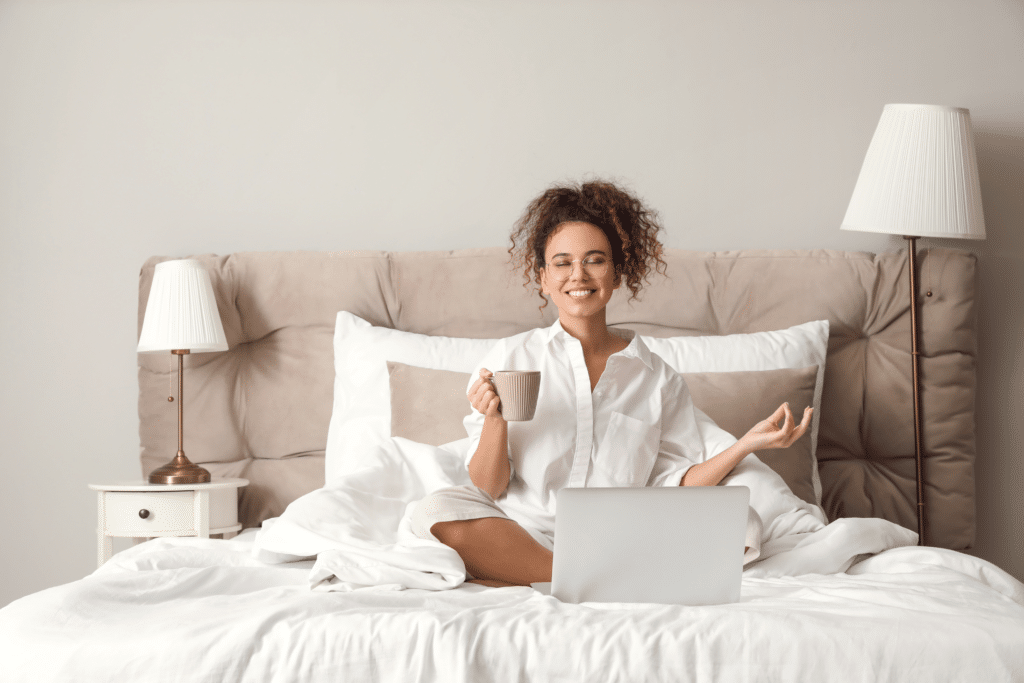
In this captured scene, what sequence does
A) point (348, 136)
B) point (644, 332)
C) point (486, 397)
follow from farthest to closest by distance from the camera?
point (348, 136) → point (644, 332) → point (486, 397)

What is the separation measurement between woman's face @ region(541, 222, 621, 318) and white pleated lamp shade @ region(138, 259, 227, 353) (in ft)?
3.54

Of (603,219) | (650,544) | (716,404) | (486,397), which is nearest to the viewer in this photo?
(650,544)

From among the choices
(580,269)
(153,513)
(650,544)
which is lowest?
(153,513)

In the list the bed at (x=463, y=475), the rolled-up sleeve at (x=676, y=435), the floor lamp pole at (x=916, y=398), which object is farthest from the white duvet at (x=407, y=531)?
the floor lamp pole at (x=916, y=398)

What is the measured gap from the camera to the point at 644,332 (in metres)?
2.47

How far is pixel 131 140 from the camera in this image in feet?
9.00

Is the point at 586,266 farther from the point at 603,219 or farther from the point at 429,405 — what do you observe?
the point at 429,405

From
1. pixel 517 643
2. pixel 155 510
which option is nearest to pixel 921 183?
pixel 517 643

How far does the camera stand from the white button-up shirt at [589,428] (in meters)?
1.72

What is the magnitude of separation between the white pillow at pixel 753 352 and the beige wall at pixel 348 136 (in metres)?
0.42

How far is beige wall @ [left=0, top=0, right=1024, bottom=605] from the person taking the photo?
263 centimetres

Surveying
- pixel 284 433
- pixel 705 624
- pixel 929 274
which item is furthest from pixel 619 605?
pixel 929 274

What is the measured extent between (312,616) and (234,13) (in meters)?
2.21

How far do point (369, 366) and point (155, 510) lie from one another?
0.67m
